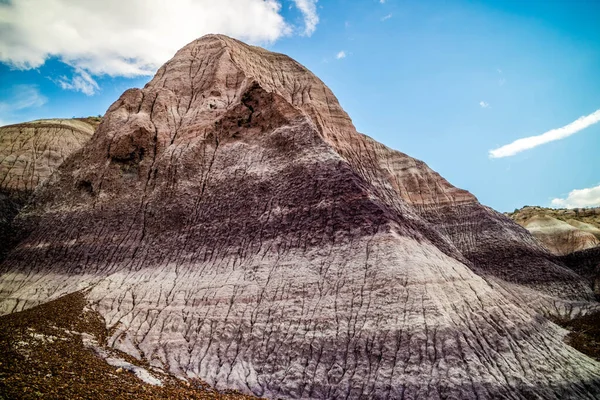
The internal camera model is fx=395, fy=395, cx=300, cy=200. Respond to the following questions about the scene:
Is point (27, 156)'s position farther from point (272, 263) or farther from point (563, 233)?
point (563, 233)

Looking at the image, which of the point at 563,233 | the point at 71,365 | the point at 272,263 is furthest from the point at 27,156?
the point at 563,233

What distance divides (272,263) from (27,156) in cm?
4159

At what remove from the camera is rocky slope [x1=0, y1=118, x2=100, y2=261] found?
40.2 metres

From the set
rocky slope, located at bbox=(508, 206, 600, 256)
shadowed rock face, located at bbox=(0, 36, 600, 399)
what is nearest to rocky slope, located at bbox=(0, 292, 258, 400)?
shadowed rock face, located at bbox=(0, 36, 600, 399)

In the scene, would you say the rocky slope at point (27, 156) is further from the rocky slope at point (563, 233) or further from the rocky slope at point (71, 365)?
the rocky slope at point (563, 233)

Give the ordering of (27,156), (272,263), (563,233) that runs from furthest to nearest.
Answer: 1. (563,233)
2. (27,156)
3. (272,263)

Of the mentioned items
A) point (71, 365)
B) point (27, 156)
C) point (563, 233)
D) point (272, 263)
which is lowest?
point (71, 365)

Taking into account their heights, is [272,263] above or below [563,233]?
below

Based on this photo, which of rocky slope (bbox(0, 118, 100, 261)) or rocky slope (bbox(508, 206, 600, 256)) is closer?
rocky slope (bbox(0, 118, 100, 261))

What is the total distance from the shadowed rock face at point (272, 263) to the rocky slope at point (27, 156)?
8226mm

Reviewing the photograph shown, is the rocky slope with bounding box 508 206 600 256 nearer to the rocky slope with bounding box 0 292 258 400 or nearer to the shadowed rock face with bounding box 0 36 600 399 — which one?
the shadowed rock face with bounding box 0 36 600 399

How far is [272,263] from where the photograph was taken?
2191cm

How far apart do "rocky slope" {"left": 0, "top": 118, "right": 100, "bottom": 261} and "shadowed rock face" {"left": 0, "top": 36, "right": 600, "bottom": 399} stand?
27.0 ft

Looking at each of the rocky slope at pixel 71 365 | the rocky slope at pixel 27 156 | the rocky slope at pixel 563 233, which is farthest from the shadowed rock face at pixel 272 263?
the rocky slope at pixel 563 233
